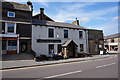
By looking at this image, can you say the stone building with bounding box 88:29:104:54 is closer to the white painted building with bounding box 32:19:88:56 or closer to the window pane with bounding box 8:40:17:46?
the white painted building with bounding box 32:19:88:56

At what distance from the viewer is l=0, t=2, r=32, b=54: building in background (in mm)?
16781

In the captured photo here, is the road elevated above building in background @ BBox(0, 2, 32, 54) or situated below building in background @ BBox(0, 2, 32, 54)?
below

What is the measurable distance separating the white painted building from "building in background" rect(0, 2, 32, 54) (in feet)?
4.45

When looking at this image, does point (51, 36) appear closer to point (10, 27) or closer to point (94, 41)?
point (10, 27)

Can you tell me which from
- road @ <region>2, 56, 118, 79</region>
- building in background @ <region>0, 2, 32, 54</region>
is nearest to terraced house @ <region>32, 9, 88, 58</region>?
building in background @ <region>0, 2, 32, 54</region>

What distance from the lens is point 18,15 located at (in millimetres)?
18047

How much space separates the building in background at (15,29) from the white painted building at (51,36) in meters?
1.36

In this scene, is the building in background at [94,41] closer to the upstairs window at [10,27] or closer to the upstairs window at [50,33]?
the upstairs window at [50,33]

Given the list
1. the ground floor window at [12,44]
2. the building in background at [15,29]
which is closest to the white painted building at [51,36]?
the building in background at [15,29]

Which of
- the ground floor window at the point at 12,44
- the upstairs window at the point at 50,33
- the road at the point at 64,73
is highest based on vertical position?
the upstairs window at the point at 50,33

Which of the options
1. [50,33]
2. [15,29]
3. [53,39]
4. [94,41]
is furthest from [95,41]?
[15,29]

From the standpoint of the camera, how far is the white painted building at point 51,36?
18.5 meters

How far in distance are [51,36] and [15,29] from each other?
22.9ft

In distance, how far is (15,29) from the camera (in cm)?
1728
